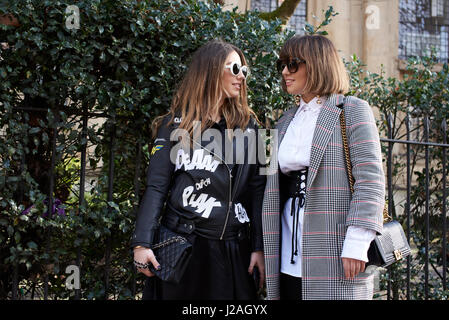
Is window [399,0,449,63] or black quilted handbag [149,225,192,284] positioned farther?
window [399,0,449,63]

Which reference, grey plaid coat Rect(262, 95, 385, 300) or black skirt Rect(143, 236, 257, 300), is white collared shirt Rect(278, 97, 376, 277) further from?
black skirt Rect(143, 236, 257, 300)

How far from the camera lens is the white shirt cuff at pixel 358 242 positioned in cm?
212

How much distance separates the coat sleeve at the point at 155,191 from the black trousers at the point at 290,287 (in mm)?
744

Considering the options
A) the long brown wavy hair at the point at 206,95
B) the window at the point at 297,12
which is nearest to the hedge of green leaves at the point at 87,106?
the long brown wavy hair at the point at 206,95

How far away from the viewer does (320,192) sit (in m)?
2.29

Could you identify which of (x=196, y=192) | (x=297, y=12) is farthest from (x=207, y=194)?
(x=297, y=12)

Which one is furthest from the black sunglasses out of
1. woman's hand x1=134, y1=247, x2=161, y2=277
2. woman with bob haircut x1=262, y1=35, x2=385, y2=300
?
woman's hand x1=134, y1=247, x2=161, y2=277

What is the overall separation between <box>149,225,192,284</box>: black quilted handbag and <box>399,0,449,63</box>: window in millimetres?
11555

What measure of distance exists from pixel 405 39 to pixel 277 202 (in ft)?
38.0

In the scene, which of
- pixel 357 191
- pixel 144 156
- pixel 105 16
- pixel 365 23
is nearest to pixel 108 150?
pixel 144 156

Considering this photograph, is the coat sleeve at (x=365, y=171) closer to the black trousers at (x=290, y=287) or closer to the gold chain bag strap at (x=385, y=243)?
the gold chain bag strap at (x=385, y=243)

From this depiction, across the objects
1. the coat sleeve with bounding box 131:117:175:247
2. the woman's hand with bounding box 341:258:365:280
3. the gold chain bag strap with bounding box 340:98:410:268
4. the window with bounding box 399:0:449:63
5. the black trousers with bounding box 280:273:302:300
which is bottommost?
the black trousers with bounding box 280:273:302:300

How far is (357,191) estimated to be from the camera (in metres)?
2.19

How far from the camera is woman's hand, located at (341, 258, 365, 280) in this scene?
7.03 ft
